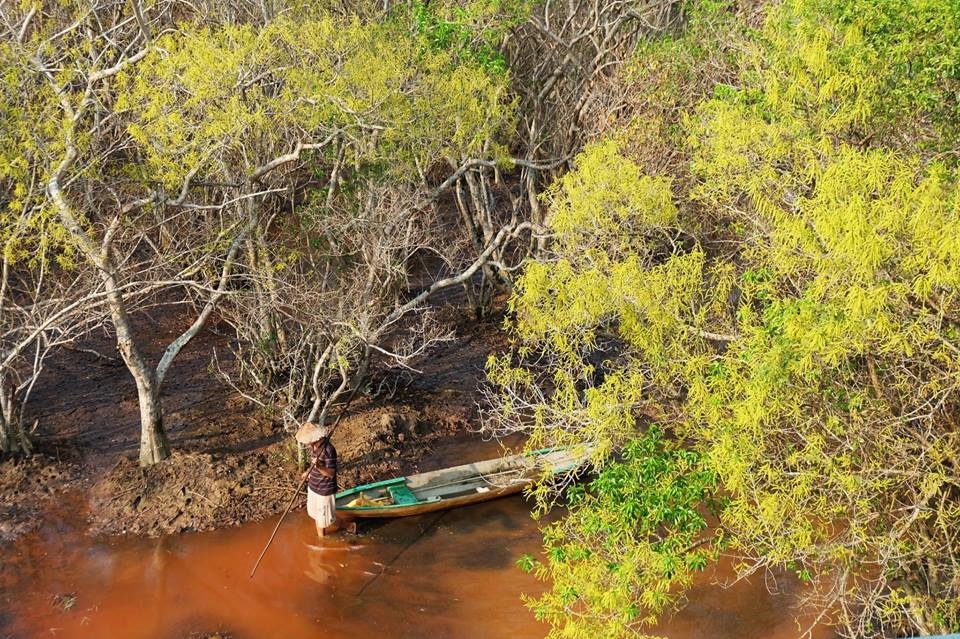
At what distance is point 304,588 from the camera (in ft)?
31.6

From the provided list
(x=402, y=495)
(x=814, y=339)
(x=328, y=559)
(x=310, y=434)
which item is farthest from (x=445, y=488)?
(x=814, y=339)

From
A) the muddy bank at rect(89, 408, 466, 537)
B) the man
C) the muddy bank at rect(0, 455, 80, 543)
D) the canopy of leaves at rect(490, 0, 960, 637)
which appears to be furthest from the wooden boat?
the muddy bank at rect(0, 455, 80, 543)

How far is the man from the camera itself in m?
9.95

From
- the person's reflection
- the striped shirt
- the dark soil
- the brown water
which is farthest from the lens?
the dark soil

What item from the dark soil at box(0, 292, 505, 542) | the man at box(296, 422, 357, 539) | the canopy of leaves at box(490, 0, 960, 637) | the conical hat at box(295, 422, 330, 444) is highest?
the canopy of leaves at box(490, 0, 960, 637)

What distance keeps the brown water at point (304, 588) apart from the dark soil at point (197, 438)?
485mm

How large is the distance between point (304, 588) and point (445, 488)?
8.40 ft

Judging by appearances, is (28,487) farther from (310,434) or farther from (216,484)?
(310,434)

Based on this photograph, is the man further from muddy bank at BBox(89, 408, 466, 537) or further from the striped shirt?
muddy bank at BBox(89, 408, 466, 537)

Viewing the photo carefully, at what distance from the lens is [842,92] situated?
804 cm

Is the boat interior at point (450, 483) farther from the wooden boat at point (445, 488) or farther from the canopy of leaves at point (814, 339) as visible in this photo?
the canopy of leaves at point (814, 339)

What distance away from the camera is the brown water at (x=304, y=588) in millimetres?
8984

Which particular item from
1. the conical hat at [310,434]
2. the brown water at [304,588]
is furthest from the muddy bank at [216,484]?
the conical hat at [310,434]

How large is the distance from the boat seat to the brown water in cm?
30
